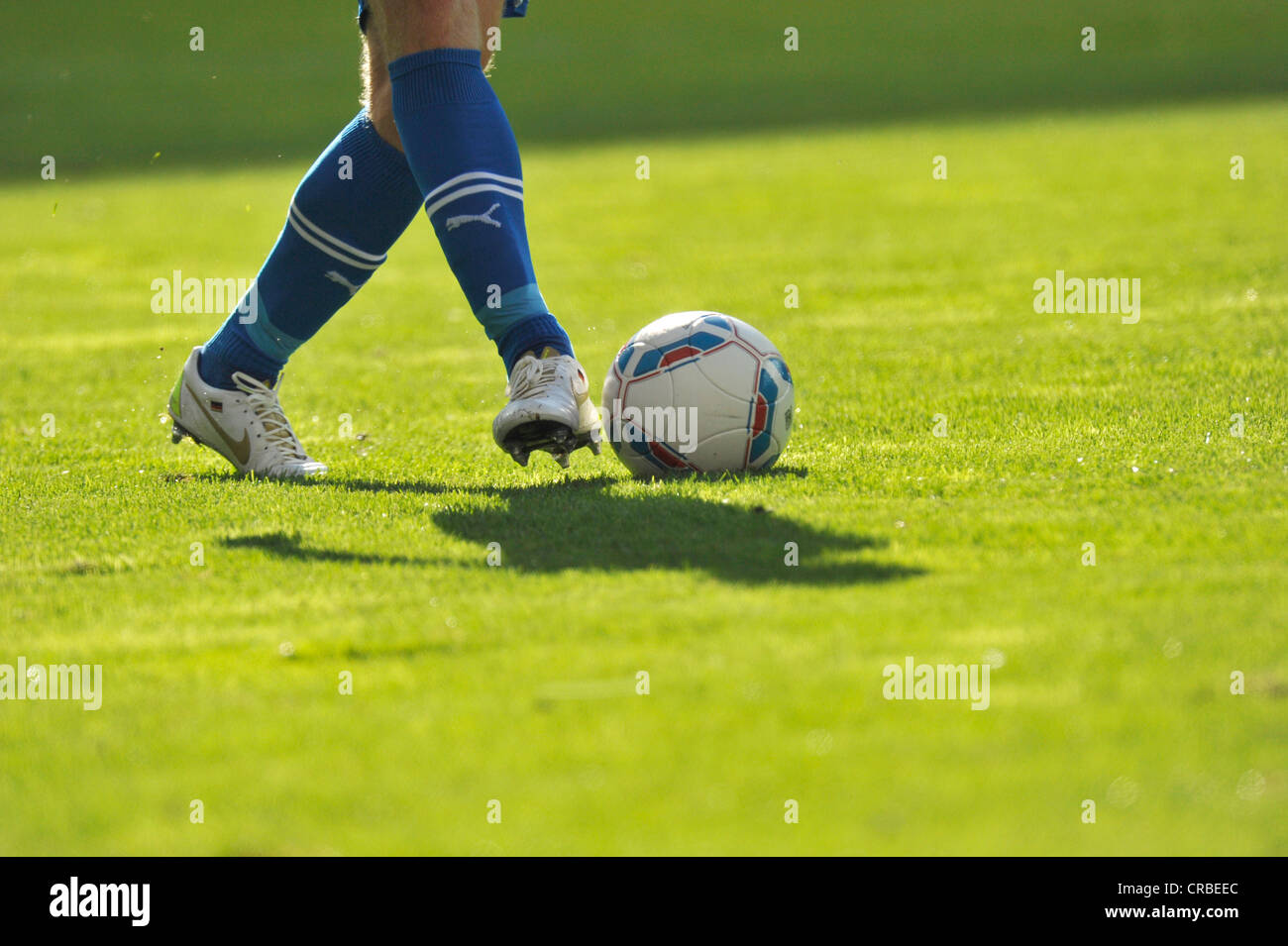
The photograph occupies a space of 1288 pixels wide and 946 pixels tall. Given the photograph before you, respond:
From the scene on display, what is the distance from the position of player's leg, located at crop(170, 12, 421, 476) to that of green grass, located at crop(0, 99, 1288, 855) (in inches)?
8.6

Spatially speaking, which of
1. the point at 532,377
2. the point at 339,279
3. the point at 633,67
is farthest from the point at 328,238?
the point at 633,67

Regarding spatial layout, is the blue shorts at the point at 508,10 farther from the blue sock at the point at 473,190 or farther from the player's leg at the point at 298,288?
the blue sock at the point at 473,190

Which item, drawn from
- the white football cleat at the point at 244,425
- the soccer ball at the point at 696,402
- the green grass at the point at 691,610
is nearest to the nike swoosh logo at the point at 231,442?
the white football cleat at the point at 244,425

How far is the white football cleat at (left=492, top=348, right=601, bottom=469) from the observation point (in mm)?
3811

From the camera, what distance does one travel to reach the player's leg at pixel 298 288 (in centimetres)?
449

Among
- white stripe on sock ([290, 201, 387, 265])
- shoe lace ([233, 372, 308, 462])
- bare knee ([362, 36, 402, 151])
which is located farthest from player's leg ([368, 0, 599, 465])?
shoe lace ([233, 372, 308, 462])

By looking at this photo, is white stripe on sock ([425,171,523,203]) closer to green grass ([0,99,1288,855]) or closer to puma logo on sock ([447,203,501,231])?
puma logo on sock ([447,203,501,231])

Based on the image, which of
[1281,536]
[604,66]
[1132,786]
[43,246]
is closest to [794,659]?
[1132,786]

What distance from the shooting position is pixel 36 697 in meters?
2.68

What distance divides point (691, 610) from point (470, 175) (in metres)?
1.65

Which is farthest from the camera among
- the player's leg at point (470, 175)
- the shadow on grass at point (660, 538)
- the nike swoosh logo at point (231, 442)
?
the nike swoosh logo at point (231, 442)

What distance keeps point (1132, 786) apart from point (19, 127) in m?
26.8

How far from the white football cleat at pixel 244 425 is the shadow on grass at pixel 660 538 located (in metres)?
0.85
